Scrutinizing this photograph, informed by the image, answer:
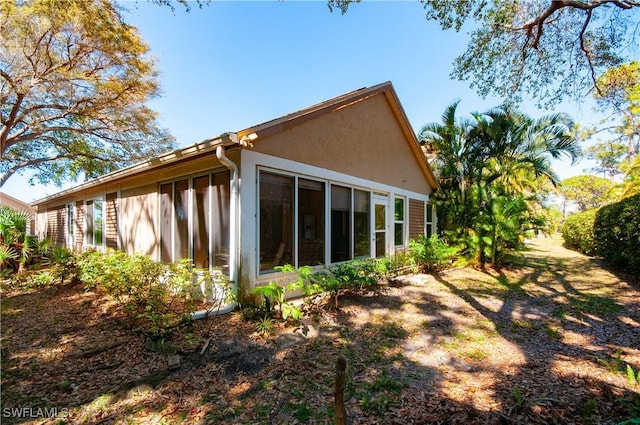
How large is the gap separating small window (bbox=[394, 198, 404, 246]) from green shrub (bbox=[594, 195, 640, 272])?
588 centimetres

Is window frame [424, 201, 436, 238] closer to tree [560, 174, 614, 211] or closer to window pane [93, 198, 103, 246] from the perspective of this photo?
window pane [93, 198, 103, 246]

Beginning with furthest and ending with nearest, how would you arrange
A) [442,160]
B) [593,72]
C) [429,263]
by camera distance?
[442,160]
[429,263]
[593,72]

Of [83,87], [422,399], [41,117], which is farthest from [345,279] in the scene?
[41,117]

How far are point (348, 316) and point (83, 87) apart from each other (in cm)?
1486

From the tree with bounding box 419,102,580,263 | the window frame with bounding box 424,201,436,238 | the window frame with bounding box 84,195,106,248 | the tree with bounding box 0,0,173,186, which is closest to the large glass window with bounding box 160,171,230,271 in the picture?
the window frame with bounding box 84,195,106,248

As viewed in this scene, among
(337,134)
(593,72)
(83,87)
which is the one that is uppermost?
(83,87)

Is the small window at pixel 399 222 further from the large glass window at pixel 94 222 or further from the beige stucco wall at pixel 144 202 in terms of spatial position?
the large glass window at pixel 94 222

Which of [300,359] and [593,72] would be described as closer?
[300,359]

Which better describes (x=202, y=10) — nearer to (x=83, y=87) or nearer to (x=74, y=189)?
(x=74, y=189)

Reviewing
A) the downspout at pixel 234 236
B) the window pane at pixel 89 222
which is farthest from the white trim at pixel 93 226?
the downspout at pixel 234 236

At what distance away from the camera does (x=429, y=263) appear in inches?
361

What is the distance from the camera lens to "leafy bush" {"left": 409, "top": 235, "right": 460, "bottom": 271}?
8938 millimetres

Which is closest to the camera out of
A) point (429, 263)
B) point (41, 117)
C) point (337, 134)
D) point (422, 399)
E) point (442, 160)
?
point (422, 399)

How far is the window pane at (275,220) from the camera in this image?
546 cm
